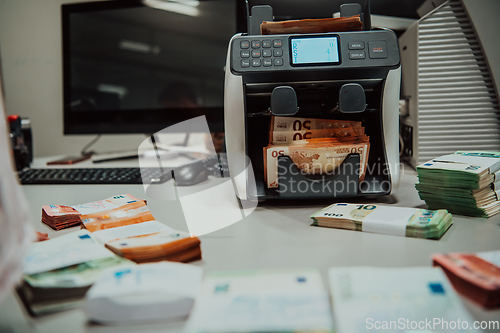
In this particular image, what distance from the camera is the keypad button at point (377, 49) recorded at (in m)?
0.62

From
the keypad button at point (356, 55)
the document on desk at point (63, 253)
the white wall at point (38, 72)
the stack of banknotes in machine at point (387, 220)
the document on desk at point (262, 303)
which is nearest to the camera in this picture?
the document on desk at point (262, 303)

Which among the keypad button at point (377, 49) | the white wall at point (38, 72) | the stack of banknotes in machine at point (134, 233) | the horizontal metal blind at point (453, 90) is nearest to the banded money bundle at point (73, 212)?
the stack of banknotes in machine at point (134, 233)

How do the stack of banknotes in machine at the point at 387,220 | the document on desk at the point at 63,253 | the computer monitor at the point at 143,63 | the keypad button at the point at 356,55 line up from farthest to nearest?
the computer monitor at the point at 143,63
the keypad button at the point at 356,55
the stack of banknotes in machine at the point at 387,220
the document on desk at the point at 63,253

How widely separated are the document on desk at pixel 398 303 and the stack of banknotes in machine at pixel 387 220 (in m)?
0.15

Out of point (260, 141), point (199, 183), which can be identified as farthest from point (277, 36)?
point (199, 183)

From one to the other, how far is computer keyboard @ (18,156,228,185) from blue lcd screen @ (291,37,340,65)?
388mm

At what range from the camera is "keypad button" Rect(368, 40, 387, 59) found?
62 cm

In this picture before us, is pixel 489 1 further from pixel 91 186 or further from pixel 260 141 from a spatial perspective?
pixel 91 186

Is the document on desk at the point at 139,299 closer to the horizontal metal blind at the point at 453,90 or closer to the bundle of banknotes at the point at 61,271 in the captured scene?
the bundle of banknotes at the point at 61,271

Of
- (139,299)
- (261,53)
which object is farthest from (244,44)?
(139,299)

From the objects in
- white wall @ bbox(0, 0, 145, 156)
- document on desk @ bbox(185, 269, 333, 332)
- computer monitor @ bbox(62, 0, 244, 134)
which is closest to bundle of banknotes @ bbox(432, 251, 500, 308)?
document on desk @ bbox(185, 269, 333, 332)

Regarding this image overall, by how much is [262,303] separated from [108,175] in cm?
73

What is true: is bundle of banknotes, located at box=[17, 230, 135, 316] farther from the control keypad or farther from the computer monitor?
the computer monitor

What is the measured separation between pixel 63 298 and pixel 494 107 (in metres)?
0.95
